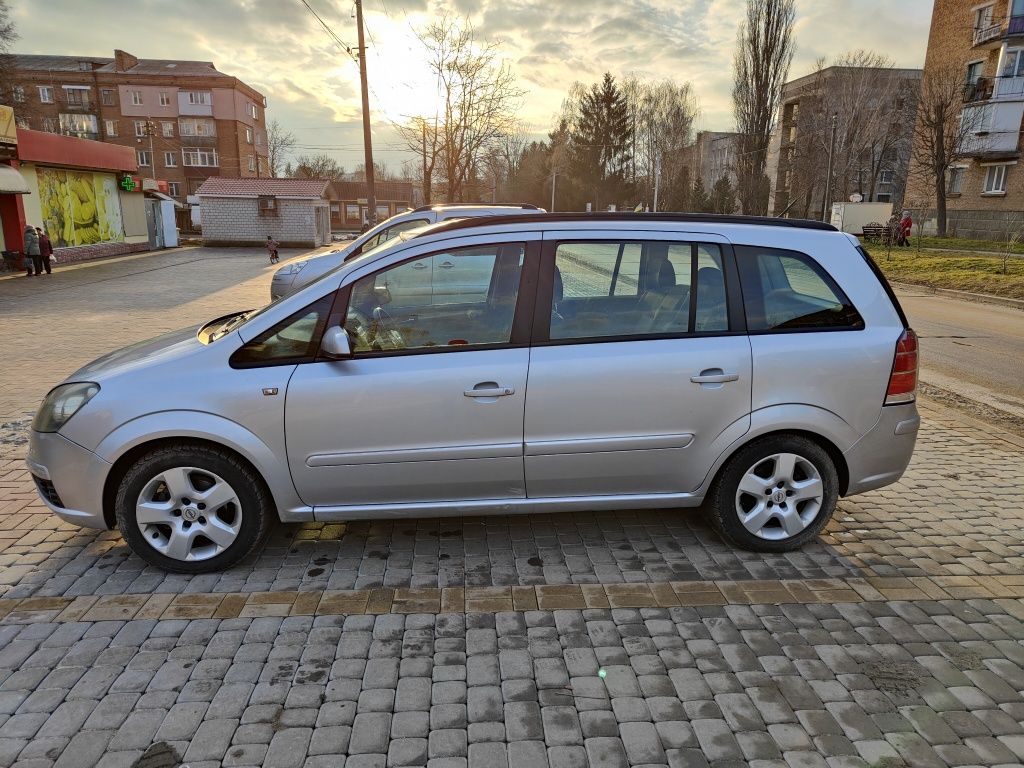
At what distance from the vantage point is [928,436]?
6012mm

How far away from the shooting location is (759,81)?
4800 centimetres

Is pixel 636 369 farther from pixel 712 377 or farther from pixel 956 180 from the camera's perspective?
pixel 956 180

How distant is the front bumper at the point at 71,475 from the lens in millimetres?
3420

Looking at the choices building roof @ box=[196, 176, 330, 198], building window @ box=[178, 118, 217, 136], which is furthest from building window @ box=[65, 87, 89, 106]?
building roof @ box=[196, 176, 330, 198]

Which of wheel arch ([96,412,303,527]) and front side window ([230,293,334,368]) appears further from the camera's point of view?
front side window ([230,293,334,368])

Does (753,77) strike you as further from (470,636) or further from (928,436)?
(470,636)

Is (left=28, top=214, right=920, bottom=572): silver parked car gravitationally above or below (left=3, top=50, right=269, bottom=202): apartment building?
below

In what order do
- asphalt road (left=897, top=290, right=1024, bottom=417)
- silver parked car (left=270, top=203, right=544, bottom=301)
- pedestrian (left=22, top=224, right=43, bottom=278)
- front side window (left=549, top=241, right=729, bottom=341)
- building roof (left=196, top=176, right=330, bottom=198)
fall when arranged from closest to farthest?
front side window (left=549, top=241, right=729, bottom=341), asphalt road (left=897, top=290, right=1024, bottom=417), silver parked car (left=270, top=203, right=544, bottom=301), pedestrian (left=22, top=224, right=43, bottom=278), building roof (left=196, top=176, right=330, bottom=198)

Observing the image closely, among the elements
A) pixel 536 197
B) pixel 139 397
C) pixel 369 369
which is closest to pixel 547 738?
pixel 369 369

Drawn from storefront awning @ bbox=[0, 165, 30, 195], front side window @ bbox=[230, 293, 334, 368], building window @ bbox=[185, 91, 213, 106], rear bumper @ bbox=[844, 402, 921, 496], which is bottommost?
rear bumper @ bbox=[844, 402, 921, 496]

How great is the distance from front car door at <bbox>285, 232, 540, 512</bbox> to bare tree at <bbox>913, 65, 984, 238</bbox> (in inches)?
1501

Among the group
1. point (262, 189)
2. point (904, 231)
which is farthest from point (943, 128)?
point (262, 189)

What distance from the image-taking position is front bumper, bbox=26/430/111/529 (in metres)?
3.42

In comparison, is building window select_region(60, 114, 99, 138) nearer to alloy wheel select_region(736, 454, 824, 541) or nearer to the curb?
the curb
